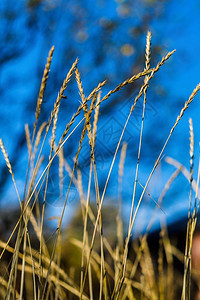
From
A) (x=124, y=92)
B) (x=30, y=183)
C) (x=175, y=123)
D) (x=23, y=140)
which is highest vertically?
(x=124, y=92)

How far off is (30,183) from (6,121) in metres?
6.19

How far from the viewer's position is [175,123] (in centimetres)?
93

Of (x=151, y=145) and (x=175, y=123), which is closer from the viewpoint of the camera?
(x=175, y=123)

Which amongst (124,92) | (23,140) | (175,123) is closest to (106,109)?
(124,92)

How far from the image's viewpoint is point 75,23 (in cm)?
708

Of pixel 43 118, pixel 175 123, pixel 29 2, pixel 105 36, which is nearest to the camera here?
pixel 175 123

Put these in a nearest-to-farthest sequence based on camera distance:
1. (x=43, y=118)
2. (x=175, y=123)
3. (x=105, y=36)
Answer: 1. (x=175, y=123)
2. (x=43, y=118)
3. (x=105, y=36)

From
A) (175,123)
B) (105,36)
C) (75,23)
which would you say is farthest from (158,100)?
(175,123)

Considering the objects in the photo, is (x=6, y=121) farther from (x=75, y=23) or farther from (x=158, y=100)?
(x=158, y=100)

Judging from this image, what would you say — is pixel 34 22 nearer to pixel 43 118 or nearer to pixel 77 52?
pixel 77 52

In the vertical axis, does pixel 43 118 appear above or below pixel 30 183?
above

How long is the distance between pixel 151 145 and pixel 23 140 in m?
2.59

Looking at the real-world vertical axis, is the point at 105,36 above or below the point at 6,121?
above

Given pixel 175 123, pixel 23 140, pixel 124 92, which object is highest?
pixel 124 92
